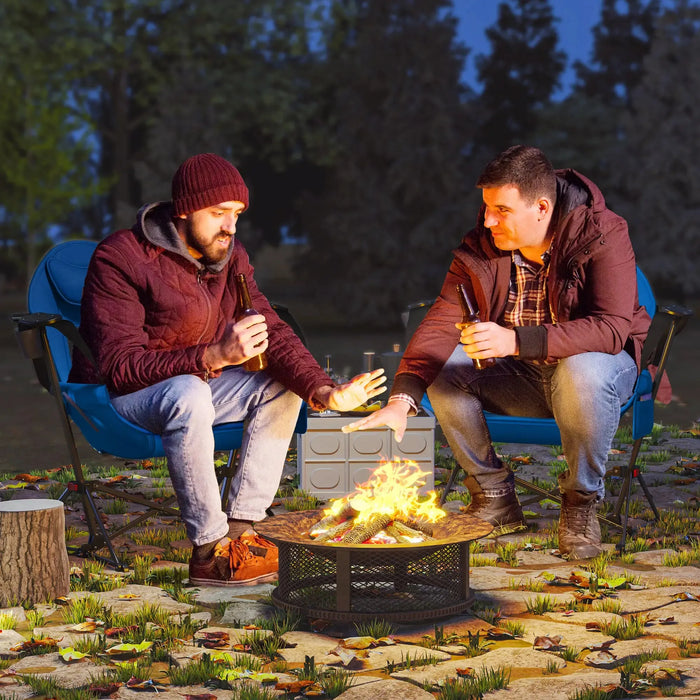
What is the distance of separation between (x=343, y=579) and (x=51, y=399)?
25.5ft

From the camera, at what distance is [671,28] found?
27266 millimetres

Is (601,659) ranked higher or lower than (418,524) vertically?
lower

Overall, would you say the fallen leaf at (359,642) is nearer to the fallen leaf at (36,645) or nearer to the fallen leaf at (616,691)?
the fallen leaf at (616,691)

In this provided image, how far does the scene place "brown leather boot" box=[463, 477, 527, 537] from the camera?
4820mm

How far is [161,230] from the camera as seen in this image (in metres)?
4.28

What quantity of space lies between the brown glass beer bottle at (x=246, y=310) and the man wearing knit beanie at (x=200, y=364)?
75mm

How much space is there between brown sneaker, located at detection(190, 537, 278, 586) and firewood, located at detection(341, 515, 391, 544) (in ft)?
2.18

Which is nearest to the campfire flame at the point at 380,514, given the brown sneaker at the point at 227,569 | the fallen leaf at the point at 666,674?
the brown sneaker at the point at 227,569

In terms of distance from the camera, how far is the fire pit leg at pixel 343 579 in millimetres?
3459

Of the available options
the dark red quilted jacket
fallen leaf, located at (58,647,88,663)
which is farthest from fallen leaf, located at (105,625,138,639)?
the dark red quilted jacket

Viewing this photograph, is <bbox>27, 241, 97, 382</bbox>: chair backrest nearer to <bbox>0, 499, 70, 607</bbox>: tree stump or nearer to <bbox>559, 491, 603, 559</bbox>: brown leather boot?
<bbox>0, 499, 70, 607</bbox>: tree stump

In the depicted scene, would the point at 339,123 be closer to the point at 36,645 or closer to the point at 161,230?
the point at 161,230

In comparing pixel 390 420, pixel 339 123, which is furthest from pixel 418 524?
pixel 339 123

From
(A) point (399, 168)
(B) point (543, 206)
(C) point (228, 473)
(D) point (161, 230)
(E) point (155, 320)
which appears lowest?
(C) point (228, 473)
